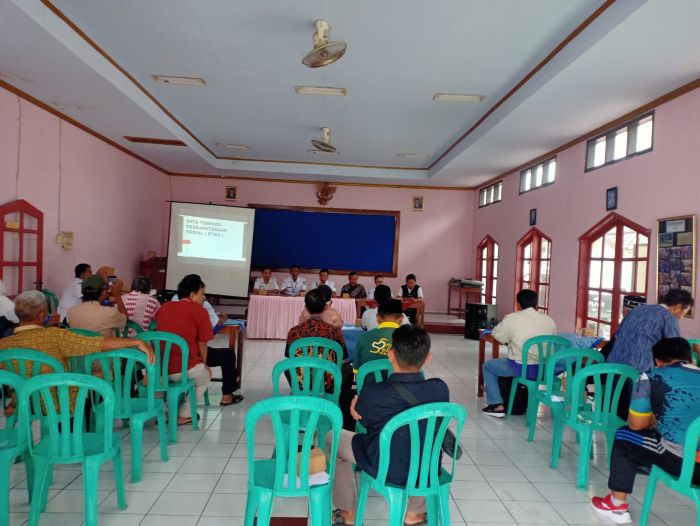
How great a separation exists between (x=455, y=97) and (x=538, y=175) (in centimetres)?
279

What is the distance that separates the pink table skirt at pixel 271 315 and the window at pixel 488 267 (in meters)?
4.03

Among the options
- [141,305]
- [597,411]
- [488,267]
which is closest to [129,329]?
[141,305]

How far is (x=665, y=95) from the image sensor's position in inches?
173

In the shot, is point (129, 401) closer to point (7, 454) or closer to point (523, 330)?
point (7, 454)

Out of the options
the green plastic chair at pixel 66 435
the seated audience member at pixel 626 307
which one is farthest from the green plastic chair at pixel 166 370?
the seated audience member at pixel 626 307

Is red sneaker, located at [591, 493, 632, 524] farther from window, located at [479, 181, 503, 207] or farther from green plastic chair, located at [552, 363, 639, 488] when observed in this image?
window, located at [479, 181, 503, 207]

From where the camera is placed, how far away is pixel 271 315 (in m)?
7.19

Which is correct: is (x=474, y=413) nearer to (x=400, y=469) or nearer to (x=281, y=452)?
(x=400, y=469)

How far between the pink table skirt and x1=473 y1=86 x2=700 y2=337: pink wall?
3.62 m

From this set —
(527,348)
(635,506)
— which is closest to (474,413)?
(527,348)

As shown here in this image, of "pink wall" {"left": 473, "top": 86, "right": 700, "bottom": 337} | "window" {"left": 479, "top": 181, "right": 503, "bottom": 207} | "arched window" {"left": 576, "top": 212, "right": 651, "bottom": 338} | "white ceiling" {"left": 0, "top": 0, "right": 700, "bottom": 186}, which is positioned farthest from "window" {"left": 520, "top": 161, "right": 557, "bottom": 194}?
"arched window" {"left": 576, "top": 212, "right": 651, "bottom": 338}

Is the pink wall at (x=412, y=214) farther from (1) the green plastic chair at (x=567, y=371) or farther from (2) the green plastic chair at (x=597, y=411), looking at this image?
(2) the green plastic chair at (x=597, y=411)

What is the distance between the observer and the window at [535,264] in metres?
7.01

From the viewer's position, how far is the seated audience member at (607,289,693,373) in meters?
3.01
